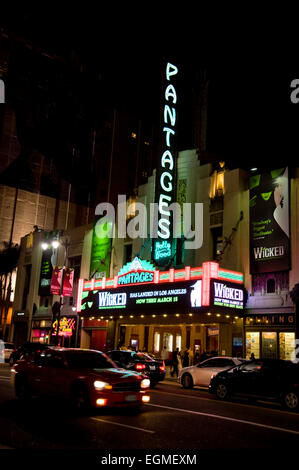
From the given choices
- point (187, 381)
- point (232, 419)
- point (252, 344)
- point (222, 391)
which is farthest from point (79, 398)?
point (252, 344)

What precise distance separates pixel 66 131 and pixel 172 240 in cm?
5143

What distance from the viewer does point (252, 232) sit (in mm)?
25703

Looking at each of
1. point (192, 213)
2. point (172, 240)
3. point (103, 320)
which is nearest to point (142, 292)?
point (172, 240)

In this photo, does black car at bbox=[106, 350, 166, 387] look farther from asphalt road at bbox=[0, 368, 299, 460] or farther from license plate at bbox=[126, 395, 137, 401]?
license plate at bbox=[126, 395, 137, 401]

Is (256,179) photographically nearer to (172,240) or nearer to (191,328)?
(172,240)

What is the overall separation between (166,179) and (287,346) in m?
13.7

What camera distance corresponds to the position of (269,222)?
81.3 ft

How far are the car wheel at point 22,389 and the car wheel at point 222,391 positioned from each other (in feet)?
23.1

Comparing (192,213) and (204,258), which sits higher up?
(192,213)

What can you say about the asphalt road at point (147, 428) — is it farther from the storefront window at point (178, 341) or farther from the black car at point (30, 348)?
the storefront window at point (178, 341)

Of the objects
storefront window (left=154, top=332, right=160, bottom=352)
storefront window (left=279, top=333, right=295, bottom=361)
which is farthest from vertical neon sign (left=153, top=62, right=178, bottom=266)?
storefront window (left=279, top=333, right=295, bottom=361)

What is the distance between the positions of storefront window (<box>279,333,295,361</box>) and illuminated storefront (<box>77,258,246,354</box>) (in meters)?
2.59

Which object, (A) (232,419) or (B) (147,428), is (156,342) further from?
(B) (147,428)

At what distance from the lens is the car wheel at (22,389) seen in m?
12.3
